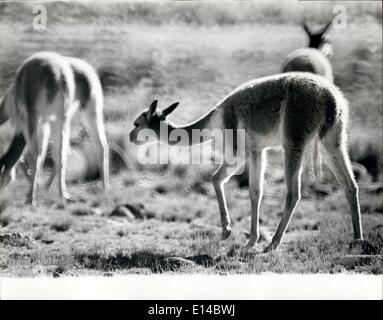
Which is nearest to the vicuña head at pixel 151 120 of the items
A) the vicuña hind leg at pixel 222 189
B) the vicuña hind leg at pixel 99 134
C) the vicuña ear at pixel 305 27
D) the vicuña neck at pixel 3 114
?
the vicuña hind leg at pixel 99 134

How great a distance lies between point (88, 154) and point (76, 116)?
55 cm

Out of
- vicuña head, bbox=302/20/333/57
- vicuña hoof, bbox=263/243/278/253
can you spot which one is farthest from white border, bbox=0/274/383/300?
A: vicuña head, bbox=302/20/333/57

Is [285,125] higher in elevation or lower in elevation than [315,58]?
lower

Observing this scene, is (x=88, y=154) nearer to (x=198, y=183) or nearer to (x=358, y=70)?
(x=198, y=183)

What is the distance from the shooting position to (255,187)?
7039 millimetres

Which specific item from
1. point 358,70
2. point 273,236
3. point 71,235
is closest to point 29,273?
point 71,235

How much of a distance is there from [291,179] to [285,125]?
0.64 meters

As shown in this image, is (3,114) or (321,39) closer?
(3,114)

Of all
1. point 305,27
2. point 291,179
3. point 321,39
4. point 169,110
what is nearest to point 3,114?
point 169,110

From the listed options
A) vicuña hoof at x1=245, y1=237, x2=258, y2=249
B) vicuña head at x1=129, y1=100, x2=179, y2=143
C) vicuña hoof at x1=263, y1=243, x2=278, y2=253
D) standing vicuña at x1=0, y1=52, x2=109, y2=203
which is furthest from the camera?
standing vicuña at x1=0, y1=52, x2=109, y2=203

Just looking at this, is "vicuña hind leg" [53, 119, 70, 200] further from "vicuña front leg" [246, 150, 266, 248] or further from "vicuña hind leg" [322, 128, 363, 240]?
"vicuña hind leg" [322, 128, 363, 240]

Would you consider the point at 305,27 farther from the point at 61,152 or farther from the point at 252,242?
the point at 61,152

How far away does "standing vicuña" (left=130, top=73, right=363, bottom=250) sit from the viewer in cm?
657

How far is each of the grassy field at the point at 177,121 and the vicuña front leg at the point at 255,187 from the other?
0.69 feet
